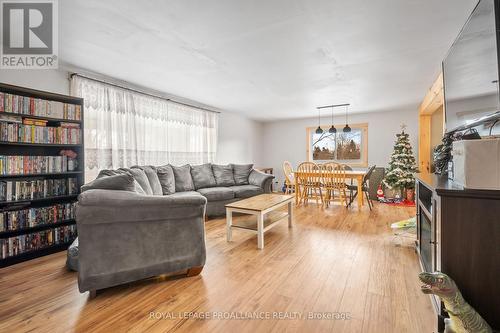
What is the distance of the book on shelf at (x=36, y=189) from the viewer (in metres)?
2.37

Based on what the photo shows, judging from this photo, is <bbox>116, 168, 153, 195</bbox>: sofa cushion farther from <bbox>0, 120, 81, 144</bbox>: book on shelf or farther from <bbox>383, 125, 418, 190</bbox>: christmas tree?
<bbox>383, 125, 418, 190</bbox>: christmas tree

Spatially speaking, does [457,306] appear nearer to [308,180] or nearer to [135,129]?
[308,180]

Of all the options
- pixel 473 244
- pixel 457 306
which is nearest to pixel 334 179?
pixel 473 244

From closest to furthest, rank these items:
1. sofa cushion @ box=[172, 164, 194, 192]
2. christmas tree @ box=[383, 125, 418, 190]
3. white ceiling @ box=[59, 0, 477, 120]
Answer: white ceiling @ box=[59, 0, 477, 120] → sofa cushion @ box=[172, 164, 194, 192] → christmas tree @ box=[383, 125, 418, 190]

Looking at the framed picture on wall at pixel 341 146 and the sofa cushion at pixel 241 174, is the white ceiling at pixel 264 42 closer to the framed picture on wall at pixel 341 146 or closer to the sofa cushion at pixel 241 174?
the sofa cushion at pixel 241 174

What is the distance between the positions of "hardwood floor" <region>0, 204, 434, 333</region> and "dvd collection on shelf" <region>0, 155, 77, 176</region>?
964 mm

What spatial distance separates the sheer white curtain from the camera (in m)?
3.34

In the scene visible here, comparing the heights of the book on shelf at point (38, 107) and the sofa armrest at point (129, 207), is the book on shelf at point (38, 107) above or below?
above

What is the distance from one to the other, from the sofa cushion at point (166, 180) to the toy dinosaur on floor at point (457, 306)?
3.48 m

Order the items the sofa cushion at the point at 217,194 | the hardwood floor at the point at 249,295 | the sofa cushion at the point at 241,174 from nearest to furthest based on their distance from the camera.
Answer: the hardwood floor at the point at 249,295, the sofa cushion at the point at 217,194, the sofa cushion at the point at 241,174

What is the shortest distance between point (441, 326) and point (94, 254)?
2236 millimetres

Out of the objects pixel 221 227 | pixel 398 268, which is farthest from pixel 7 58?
pixel 398 268

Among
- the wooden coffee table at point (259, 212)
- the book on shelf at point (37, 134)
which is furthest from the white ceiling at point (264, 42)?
the wooden coffee table at point (259, 212)

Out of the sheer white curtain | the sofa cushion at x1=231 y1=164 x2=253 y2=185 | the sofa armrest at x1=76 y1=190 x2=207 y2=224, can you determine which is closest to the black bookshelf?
the sheer white curtain
